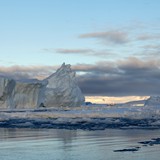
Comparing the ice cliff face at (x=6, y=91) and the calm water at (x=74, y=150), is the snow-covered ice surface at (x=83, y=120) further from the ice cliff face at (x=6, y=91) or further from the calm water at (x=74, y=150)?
the ice cliff face at (x=6, y=91)

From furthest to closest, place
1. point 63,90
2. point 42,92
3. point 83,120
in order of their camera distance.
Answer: point 63,90 → point 42,92 → point 83,120

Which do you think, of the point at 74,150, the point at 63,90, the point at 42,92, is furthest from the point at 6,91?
the point at 74,150

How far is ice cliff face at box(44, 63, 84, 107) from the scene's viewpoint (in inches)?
1800

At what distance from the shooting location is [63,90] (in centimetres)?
4544

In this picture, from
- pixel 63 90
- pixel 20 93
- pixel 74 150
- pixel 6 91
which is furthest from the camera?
pixel 63 90

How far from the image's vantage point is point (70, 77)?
4631 cm

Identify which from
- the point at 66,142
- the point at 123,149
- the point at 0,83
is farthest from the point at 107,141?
the point at 0,83

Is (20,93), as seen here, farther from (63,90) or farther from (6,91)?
(63,90)

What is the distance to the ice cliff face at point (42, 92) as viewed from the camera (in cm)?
4188

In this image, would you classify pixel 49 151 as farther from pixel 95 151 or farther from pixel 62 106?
pixel 62 106

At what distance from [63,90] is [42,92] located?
2405 millimetres

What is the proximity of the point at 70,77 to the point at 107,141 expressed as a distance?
34886mm

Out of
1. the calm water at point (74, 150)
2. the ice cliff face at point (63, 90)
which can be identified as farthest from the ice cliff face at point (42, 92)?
the calm water at point (74, 150)

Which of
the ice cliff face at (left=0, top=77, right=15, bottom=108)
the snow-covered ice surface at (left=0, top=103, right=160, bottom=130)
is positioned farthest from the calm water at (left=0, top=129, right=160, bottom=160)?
the ice cliff face at (left=0, top=77, right=15, bottom=108)
